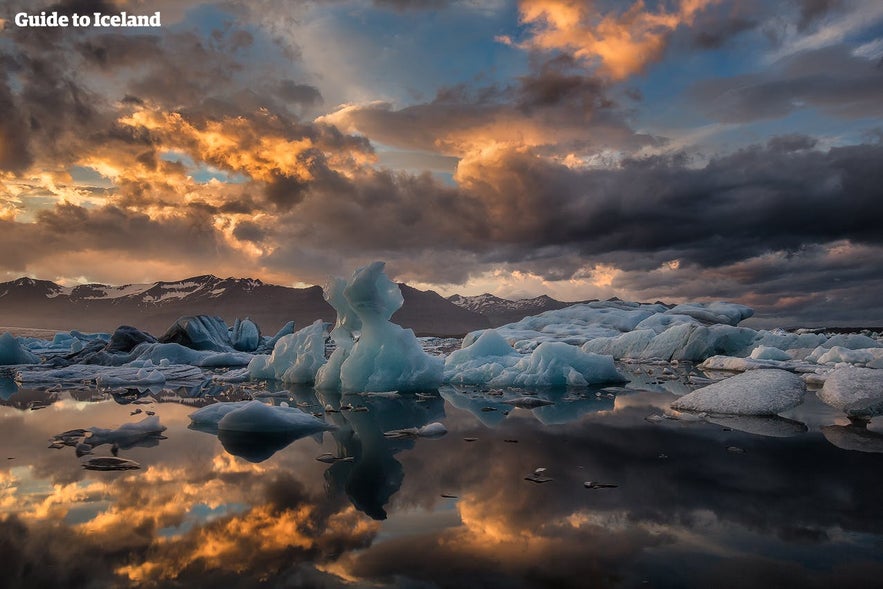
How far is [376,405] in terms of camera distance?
10.8 meters

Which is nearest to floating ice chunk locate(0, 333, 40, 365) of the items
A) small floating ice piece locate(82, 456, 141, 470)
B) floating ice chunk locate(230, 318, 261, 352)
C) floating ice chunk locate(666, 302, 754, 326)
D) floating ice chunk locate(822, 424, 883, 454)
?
floating ice chunk locate(230, 318, 261, 352)

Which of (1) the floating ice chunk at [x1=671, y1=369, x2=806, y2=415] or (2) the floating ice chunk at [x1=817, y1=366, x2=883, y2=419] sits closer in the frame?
(2) the floating ice chunk at [x1=817, y1=366, x2=883, y2=419]

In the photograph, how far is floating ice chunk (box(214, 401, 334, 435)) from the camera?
7.55 metres

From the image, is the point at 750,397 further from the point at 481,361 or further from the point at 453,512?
the point at 481,361

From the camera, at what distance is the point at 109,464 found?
5629 mm

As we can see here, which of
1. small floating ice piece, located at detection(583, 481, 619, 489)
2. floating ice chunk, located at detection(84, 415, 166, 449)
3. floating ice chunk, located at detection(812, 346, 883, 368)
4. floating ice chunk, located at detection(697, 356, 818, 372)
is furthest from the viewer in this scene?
floating ice chunk, located at detection(812, 346, 883, 368)

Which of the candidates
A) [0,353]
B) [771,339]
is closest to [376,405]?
[0,353]

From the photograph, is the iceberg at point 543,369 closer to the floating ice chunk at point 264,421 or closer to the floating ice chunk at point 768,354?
the floating ice chunk at point 264,421

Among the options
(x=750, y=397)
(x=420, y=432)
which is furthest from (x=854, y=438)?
(x=420, y=432)

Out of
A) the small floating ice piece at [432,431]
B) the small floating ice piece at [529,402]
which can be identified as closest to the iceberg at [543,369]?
the small floating ice piece at [529,402]

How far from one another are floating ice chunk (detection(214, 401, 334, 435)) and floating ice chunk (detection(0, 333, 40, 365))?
22.3 m

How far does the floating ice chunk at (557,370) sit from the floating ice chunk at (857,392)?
5.75 metres

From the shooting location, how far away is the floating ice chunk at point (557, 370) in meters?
14.3

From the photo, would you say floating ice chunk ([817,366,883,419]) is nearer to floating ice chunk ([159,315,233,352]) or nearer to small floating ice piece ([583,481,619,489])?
small floating ice piece ([583,481,619,489])
